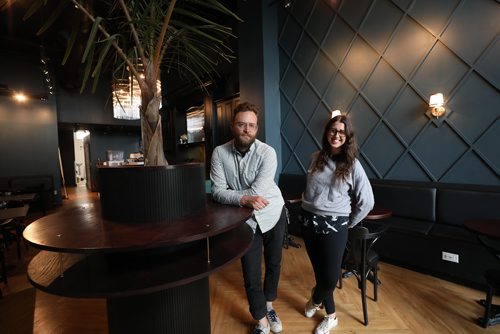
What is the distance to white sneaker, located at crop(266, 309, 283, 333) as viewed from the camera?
1623 millimetres

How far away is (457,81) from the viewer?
2611 millimetres

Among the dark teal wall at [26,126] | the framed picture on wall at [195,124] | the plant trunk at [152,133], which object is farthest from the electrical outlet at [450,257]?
the dark teal wall at [26,126]

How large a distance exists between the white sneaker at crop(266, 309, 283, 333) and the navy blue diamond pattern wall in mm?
2416

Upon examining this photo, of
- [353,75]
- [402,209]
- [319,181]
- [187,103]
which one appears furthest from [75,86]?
[402,209]

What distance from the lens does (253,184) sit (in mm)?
1307

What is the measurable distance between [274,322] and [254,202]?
109cm

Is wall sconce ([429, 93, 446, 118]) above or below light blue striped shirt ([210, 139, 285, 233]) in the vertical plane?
above

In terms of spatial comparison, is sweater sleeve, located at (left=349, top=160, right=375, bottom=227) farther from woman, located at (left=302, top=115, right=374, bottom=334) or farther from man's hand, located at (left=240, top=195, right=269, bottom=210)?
man's hand, located at (left=240, top=195, right=269, bottom=210)

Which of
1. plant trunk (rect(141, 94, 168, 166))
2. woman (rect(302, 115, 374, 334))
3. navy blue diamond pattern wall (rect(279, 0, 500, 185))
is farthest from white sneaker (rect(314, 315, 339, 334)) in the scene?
navy blue diamond pattern wall (rect(279, 0, 500, 185))

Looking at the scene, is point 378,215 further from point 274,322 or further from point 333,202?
point 274,322

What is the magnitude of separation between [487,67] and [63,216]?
374 cm

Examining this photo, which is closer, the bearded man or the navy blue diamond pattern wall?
the bearded man

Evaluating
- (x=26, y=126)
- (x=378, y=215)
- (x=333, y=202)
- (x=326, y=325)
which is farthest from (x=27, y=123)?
(x=378, y=215)

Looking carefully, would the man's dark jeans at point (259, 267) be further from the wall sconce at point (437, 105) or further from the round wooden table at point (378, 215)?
the wall sconce at point (437, 105)
